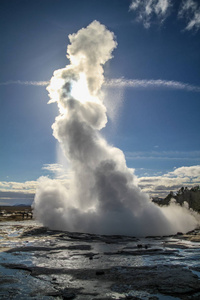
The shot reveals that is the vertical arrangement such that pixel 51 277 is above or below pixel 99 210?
below

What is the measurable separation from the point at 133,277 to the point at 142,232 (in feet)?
70.1

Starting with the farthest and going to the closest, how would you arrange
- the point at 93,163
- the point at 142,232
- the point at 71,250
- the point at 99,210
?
the point at 93,163 < the point at 99,210 < the point at 142,232 < the point at 71,250

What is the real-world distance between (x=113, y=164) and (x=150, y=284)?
27278 millimetres

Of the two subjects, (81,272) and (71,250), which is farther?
(71,250)

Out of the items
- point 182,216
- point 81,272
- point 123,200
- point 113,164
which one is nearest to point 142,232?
point 123,200

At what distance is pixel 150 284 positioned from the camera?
36.9ft

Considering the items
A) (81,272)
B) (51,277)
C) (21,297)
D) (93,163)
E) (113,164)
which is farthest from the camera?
(93,163)

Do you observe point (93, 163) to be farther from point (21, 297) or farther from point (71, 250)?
point (21, 297)

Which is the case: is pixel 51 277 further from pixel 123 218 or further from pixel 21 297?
pixel 123 218


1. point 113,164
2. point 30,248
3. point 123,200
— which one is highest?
point 113,164

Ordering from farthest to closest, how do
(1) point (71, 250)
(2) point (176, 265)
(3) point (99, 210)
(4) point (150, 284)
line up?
1. (3) point (99, 210)
2. (1) point (71, 250)
3. (2) point (176, 265)
4. (4) point (150, 284)

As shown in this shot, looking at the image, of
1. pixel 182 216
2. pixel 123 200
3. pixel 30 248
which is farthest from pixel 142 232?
pixel 30 248

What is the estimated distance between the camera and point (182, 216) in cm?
Answer: 4328

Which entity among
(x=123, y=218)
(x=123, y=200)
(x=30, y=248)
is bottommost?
(x=30, y=248)
